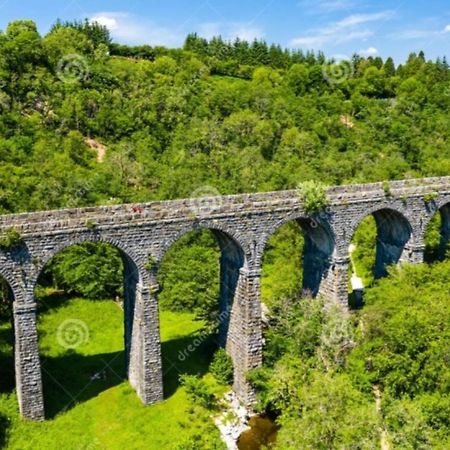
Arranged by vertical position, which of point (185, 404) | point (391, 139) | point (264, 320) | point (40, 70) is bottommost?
point (185, 404)

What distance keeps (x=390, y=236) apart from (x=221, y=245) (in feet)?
54.4

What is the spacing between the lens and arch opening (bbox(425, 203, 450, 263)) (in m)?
47.0

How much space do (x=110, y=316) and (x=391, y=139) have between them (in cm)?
6416

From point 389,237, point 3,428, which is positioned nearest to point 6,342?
point 3,428

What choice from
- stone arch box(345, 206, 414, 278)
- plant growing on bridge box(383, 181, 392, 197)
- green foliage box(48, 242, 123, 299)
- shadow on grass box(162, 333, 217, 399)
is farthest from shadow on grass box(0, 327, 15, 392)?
stone arch box(345, 206, 414, 278)

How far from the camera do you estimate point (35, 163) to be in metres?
60.2

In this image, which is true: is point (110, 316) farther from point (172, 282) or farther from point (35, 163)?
point (35, 163)

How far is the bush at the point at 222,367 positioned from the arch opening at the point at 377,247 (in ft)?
48.7

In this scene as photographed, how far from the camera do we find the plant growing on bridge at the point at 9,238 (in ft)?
91.5

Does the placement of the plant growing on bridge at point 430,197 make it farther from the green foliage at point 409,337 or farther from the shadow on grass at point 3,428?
the shadow on grass at point 3,428

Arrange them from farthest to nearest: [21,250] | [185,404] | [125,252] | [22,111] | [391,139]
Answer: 1. [391,139]
2. [22,111]
3. [185,404]
4. [125,252]
5. [21,250]

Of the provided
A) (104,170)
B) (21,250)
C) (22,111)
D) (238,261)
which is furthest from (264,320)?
(22,111)

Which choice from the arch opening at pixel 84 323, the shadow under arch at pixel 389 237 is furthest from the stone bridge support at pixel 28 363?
the shadow under arch at pixel 389 237

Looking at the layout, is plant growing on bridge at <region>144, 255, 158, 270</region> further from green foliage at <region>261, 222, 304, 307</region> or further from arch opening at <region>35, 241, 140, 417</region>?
green foliage at <region>261, 222, 304, 307</region>
